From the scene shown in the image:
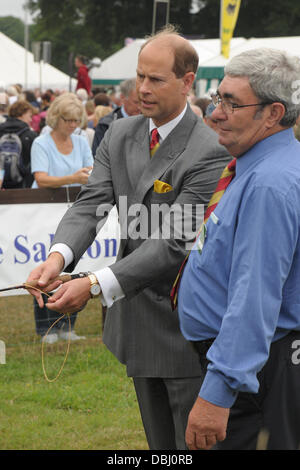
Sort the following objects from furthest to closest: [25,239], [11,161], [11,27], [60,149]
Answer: [11,27] < [11,161] < [60,149] < [25,239]

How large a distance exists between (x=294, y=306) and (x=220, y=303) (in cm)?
25

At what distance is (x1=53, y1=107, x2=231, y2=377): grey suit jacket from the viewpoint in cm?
291

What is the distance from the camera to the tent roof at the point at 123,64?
28.9 meters

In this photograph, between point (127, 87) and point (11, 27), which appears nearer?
point (127, 87)

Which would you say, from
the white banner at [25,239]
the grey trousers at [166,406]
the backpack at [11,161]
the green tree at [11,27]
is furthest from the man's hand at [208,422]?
the green tree at [11,27]

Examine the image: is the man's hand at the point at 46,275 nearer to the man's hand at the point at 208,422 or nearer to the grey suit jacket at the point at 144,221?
the grey suit jacket at the point at 144,221

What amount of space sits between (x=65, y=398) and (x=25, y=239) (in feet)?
5.70

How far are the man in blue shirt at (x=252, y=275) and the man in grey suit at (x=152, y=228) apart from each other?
417 millimetres

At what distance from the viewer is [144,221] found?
308 cm

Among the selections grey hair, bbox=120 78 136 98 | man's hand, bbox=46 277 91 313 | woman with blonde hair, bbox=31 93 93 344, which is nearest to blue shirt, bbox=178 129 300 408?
man's hand, bbox=46 277 91 313

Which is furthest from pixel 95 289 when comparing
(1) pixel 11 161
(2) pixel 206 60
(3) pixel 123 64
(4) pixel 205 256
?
(3) pixel 123 64

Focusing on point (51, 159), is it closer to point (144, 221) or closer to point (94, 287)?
point (144, 221)
